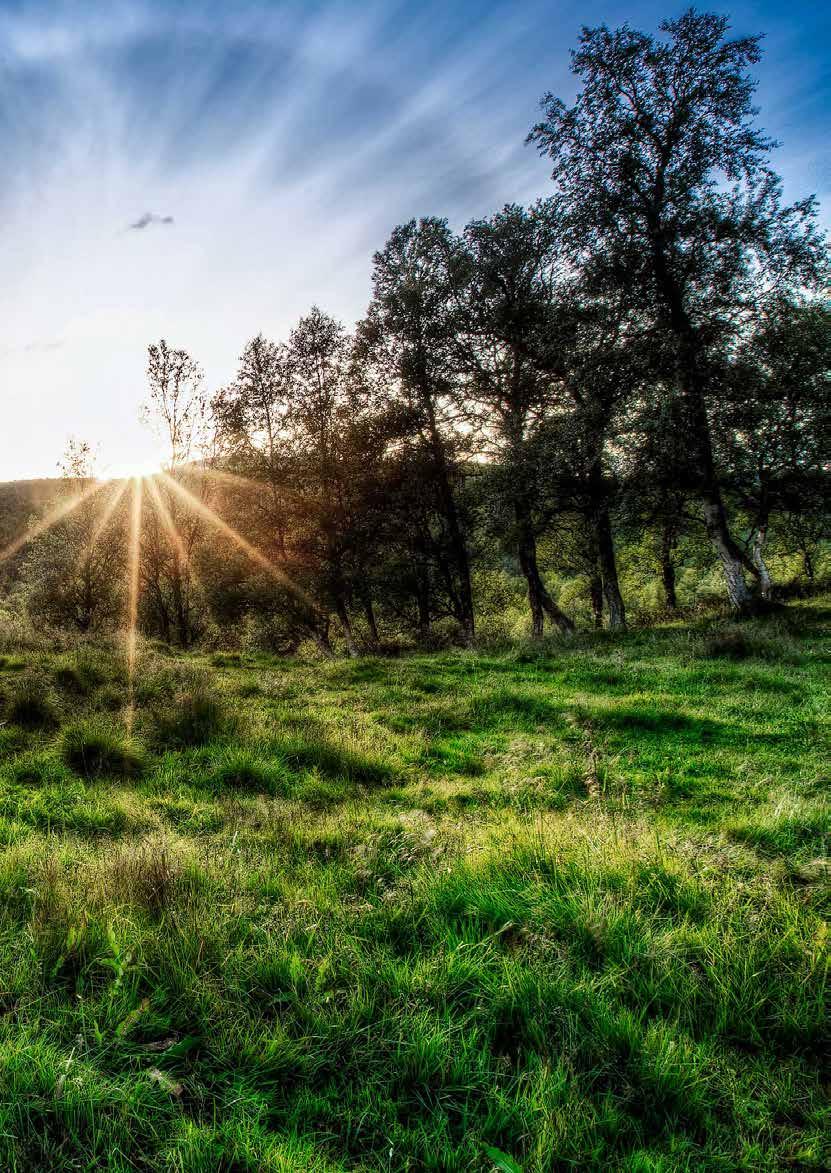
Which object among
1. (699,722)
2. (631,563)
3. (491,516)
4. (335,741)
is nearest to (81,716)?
(335,741)

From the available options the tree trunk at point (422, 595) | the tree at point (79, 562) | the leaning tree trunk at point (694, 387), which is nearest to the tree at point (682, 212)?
the leaning tree trunk at point (694, 387)

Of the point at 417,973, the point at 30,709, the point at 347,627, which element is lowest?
the point at 417,973

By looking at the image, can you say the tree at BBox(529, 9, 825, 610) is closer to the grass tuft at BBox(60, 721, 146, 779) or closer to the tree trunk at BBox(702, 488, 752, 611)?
the tree trunk at BBox(702, 488, 752, 611)

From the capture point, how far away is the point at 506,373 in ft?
69.9

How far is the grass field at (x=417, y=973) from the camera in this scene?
1.89m

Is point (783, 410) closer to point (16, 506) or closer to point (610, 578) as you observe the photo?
point (610, 578)

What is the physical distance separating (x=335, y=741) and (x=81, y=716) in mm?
4352

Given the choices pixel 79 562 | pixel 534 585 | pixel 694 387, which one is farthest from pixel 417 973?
pixel 79 562

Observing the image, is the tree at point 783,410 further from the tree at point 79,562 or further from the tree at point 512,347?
the tree at point 79,562

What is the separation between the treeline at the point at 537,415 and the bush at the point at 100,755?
15.7 m

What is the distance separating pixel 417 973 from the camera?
2617 mm

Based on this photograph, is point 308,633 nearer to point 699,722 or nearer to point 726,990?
point 699,722

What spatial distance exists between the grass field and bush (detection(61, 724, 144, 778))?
0.26 m

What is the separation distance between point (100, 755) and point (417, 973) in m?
5.97
